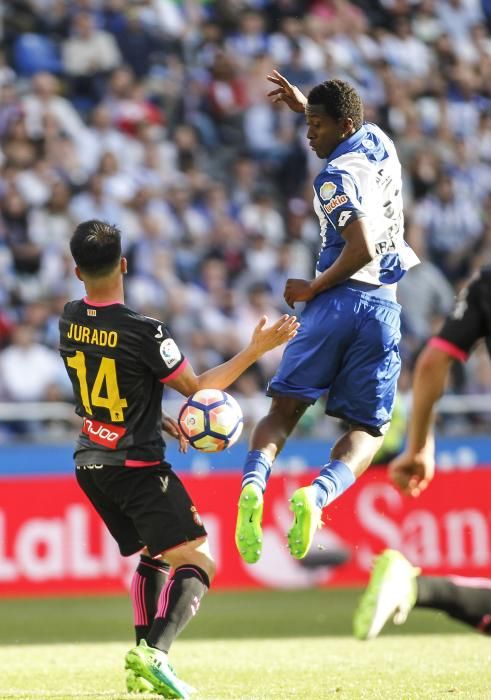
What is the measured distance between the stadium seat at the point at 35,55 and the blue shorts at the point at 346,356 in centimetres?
1032

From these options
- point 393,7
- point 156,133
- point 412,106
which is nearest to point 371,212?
point 156,133

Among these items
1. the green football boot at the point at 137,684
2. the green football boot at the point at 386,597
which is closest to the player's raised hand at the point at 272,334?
the green football boot at the point at 386,597

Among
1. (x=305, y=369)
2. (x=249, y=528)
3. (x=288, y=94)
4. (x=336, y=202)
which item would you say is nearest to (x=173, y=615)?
(x=249, y=528)

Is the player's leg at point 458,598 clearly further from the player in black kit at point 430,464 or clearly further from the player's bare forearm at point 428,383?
the player's bare forearm at point 428,383

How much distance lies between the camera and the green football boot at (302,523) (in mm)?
5848

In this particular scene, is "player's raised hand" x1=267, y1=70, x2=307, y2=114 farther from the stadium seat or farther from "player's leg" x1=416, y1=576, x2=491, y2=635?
the stadium seat

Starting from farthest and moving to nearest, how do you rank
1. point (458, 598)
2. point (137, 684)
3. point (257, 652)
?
point (257, 652) → point (137, 684) → point (458, 598)

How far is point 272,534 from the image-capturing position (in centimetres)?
1188

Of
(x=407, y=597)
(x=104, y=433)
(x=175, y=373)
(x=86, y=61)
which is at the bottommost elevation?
(x=407, y=597)

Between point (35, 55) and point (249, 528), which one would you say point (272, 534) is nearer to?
point (249, 528)

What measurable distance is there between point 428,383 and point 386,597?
0.83 m

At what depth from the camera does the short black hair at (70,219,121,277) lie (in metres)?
5.91

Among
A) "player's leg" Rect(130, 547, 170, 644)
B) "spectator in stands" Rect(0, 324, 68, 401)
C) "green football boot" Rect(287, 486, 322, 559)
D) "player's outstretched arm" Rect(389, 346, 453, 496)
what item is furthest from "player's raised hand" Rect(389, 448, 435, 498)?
"spectator in stands" Rect(0, 324, 68, 401)

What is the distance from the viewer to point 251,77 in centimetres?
1638
